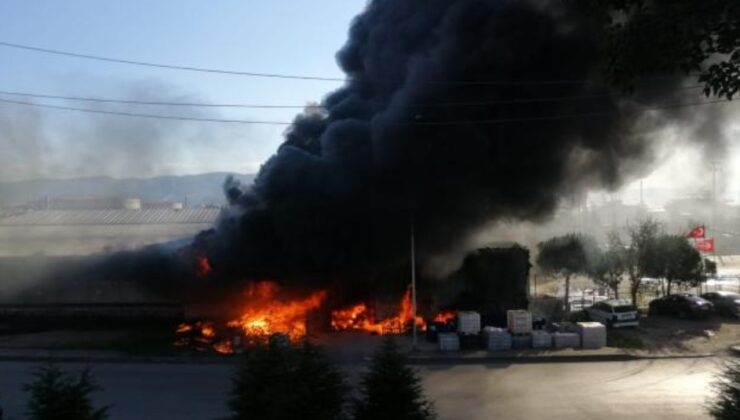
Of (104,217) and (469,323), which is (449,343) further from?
(104,217)

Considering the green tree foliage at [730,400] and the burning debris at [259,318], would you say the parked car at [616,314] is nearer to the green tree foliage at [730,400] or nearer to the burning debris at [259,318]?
the burning debris at [259,318]

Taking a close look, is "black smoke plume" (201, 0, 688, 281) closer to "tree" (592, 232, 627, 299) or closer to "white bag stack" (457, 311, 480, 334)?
"white bag stack" (457, 311, 480, 334)

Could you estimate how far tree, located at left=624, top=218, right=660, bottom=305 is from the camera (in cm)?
3562

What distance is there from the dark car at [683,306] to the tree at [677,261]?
2.26m

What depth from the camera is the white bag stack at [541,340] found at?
25406mm

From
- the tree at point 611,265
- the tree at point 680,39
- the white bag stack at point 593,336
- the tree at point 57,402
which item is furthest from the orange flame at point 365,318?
the tree at point 680,39

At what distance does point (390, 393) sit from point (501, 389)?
32.9 ft

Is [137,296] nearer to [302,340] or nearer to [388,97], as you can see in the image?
[388,97]

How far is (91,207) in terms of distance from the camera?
50.5 metres

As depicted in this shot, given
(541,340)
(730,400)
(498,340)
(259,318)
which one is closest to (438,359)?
(498,340)

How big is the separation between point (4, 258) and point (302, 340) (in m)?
33.2

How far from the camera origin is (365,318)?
31500 millimetres

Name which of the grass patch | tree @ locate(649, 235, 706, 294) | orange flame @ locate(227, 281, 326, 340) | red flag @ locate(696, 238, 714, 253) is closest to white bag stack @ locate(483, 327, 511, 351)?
the grass patch

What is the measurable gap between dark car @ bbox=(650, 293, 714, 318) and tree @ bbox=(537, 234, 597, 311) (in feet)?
14.8
